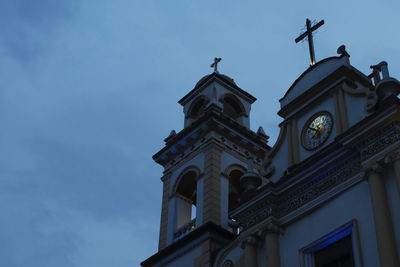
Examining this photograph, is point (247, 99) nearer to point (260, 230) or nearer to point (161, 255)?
point (161, 255)

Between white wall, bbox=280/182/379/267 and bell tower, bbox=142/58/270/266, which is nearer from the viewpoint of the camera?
white wall, bbox=280/182/379/267

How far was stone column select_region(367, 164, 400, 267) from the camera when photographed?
44.2 feet

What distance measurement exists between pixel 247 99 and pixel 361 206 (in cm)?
1293

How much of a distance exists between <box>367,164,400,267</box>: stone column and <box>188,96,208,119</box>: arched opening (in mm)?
12815

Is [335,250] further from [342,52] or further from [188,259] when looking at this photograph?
[188,259]

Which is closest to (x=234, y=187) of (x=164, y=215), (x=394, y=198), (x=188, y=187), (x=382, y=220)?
(x=188, y=187)

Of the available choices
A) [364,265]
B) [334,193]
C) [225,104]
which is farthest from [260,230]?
[225,104]

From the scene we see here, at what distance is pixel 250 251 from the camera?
17.7 meters

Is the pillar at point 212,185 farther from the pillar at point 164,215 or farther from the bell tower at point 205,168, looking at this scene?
the pillar at point 164,215

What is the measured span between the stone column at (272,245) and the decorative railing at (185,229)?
5745mm

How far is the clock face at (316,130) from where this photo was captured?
722 inches

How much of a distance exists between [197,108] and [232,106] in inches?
60.2

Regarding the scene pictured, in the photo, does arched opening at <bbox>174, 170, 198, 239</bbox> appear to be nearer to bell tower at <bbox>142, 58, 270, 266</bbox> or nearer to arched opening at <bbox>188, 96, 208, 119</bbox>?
bell tower at <bbox>142, 58, 270, 266</bbox>

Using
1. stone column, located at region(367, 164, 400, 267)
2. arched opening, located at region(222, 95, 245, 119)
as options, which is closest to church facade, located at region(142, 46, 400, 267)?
stone column, located at region(367, 164, 400, 267)
